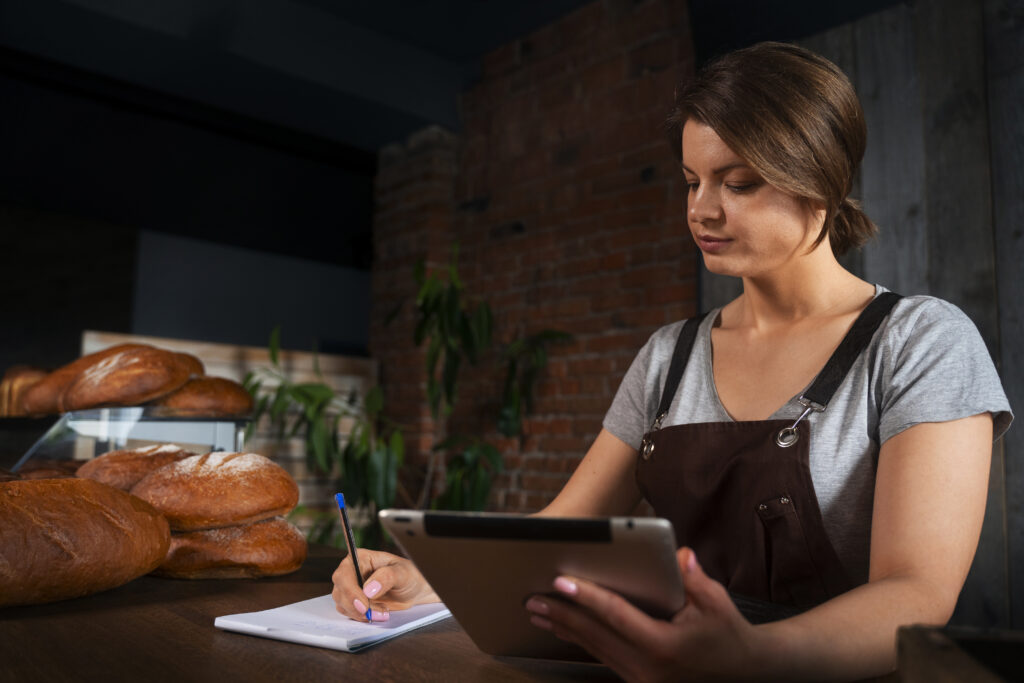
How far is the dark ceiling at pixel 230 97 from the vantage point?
3.16 meters

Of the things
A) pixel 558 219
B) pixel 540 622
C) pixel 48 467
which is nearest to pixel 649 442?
pixel 540 622

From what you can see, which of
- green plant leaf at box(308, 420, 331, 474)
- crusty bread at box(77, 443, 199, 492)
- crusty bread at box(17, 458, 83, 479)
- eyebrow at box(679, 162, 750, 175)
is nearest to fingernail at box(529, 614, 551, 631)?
eyebrow at box(679, 162, 750, 175)

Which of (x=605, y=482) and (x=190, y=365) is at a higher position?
(x=190, y=365)

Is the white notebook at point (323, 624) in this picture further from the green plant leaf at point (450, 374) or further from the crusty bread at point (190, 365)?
the green plant leaf at point (450, 374)

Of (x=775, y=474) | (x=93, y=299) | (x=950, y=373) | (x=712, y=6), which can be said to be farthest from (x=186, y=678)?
(x=93, y=299)

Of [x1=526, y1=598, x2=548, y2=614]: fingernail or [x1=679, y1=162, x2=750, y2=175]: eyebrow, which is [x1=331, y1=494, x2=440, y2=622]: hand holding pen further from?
[x1=679, y1=162, x2=750, y2=175]: eyebrow

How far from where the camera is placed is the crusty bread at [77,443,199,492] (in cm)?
121

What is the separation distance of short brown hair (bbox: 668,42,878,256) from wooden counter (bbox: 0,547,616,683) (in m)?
0.66

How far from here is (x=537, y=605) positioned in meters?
0.60

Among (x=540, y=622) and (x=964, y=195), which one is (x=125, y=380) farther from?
(x=964, y=195)

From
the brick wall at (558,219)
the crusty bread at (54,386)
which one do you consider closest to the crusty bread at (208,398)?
the crusty bread at (54,386)

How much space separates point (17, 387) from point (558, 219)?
219 cm

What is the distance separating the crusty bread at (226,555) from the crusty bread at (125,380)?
725 millimetres

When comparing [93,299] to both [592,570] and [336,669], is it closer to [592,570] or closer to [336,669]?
[336,669]
